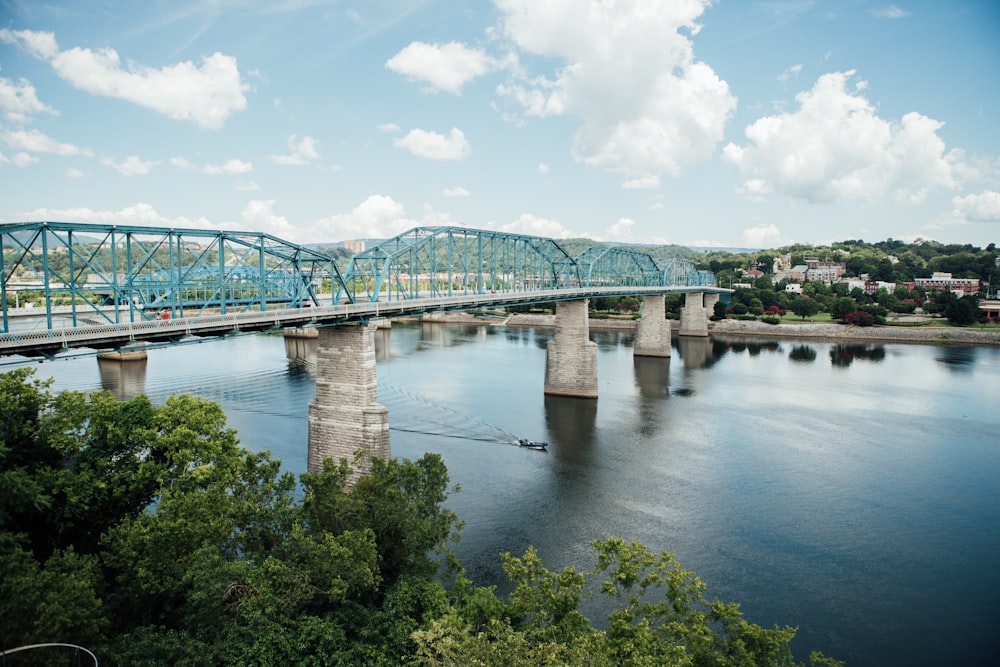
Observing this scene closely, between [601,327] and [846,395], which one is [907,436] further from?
[601,327]

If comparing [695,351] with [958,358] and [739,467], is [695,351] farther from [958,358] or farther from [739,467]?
[739,467]

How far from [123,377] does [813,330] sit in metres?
70.6

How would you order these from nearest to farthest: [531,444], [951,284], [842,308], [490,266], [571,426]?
1. [531,444]
2. [571,426]
3. [490,266]
4. [842,308]
5. [951,284]

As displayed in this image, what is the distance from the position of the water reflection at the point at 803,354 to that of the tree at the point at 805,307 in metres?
16.3

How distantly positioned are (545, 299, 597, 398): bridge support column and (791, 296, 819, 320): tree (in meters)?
53.9

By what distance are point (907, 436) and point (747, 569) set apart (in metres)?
19.1

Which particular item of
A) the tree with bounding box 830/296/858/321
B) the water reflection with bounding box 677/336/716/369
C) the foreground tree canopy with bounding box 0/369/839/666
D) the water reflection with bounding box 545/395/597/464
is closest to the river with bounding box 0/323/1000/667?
the water reflection with bounding box 545/395/597/464

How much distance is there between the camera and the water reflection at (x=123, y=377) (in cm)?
3638

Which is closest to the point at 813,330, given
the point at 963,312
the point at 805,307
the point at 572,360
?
the point at 805,307

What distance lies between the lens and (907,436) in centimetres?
3136

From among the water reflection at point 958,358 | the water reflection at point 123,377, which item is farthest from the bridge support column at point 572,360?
the water reflection at point 958,358

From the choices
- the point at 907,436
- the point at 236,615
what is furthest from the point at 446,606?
the point at 907,436

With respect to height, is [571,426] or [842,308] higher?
[842,308]

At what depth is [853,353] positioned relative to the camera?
62219 millimetres
